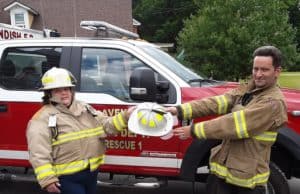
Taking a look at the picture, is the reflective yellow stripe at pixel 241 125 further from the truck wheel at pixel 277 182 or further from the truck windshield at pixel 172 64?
the truck windshield at pixel 172 64

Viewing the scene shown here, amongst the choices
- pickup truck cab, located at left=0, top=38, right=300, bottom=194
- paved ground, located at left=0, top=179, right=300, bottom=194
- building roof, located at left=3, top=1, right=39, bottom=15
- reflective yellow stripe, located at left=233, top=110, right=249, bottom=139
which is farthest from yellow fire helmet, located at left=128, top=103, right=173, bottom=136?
building roof, located at left=3, top=1, right=39, bottom=15

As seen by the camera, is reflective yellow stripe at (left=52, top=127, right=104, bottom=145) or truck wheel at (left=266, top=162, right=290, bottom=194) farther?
truck wheel at (left=266, top=162, right=290, bottom=194)

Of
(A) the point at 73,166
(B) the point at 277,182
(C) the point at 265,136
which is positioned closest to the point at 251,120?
(C) the point at 265,136

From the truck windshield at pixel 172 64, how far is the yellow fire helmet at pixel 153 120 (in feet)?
5.04

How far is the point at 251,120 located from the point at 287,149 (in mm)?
1780

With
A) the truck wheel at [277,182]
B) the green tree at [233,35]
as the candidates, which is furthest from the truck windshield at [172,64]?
the green tree at [233,35]

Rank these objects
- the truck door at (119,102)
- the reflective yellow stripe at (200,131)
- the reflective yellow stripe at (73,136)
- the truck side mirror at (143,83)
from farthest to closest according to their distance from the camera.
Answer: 1. the truck door at (119,102)
2. the truck side mirror at (143,83)
3. the reflective yellow stripe at (73,136)
4. the reflective yellow stripe at (200,131)

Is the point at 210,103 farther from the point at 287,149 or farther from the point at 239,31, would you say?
the point at 239,31

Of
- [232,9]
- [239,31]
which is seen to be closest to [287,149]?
[239,31]

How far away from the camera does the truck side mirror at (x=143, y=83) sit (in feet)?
15.2

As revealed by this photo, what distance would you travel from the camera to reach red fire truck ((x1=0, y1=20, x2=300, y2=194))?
207 inches

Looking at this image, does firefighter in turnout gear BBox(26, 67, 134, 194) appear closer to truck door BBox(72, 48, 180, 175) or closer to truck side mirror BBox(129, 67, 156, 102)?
truck side mirror BBox(129, 67, 156, 102)

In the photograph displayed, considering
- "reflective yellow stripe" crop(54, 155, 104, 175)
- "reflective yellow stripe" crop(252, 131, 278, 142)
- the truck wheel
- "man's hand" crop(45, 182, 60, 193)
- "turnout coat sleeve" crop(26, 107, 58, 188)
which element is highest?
"reflective yellow stripe" crop(252, 131, 278, 142)

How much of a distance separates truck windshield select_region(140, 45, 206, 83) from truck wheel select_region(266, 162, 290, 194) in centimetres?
124
